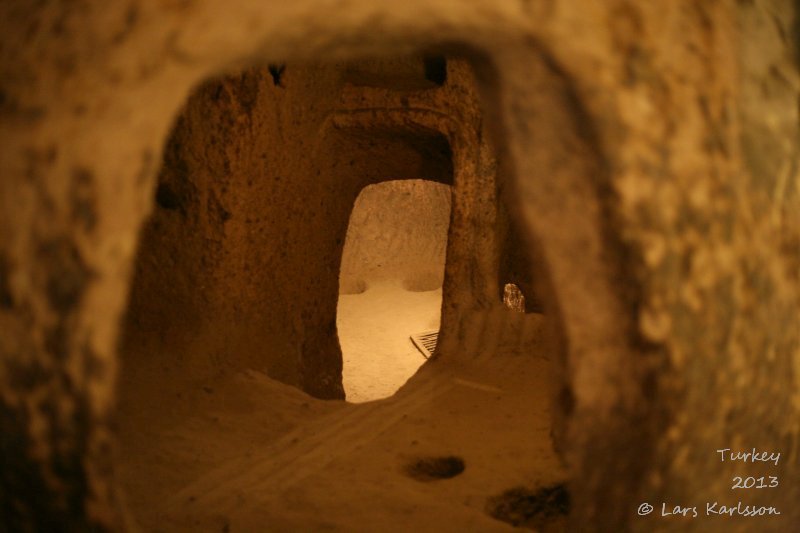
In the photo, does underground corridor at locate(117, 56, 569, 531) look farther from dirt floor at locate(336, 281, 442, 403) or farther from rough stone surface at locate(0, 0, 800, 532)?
dirt floor at locate(336, 281, 442, 403)

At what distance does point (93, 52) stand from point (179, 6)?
0.15 meters

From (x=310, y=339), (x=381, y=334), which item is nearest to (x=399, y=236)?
(x=381, y=334)

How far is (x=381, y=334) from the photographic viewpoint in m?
8.89

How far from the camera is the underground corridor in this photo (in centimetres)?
244

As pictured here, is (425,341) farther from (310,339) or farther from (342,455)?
(342,455)

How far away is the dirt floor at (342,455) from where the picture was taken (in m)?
2.28

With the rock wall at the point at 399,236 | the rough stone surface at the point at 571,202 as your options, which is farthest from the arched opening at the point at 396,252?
the rough stone surface at the point at 571,202

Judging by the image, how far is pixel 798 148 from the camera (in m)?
1.25

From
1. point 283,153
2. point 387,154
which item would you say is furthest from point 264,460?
point 387,154

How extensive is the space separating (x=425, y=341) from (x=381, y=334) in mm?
631

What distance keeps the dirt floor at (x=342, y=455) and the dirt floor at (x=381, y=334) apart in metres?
3.30

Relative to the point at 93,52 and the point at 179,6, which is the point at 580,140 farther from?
the point at 93,52

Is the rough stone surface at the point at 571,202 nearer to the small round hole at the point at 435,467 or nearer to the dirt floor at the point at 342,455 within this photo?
the dirt floor at the point at 342,455

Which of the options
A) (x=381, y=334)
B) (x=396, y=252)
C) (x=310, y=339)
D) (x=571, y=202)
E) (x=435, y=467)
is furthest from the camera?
(x=396, y=252)
